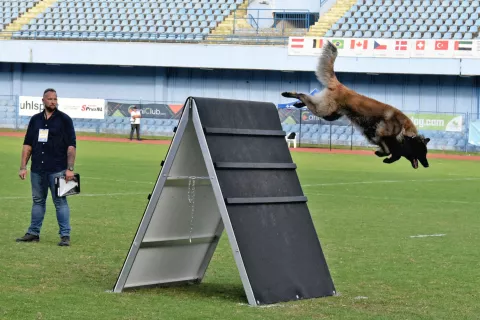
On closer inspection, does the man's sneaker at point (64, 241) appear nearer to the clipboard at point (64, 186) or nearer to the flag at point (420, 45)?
the clipboard at point (64, 186)

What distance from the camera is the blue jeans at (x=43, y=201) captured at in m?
13.1

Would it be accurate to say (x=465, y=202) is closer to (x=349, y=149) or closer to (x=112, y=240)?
(x=112, y=240)

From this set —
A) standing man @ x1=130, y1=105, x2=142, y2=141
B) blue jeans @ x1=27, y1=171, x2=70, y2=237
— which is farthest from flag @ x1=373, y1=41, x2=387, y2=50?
blue jeans @ x1=27, y1=171, x2=70, y2=237

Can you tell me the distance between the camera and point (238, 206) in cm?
930

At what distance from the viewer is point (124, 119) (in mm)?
48062

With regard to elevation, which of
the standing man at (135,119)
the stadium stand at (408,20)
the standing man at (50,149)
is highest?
the stadium stand at (408,20)

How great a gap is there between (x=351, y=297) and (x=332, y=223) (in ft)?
23.1

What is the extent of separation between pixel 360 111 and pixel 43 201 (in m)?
7.26

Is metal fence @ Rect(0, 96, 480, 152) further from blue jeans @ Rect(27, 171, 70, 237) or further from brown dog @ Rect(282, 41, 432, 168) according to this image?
brown dog @ Rect(282, 41, 432, 168)

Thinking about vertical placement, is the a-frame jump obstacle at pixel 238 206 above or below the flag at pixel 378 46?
below

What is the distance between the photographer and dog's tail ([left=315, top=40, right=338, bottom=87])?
7543 millimetres

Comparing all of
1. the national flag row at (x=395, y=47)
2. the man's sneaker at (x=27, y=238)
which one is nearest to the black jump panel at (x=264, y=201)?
the man's sneaker at (x=27, y=238)

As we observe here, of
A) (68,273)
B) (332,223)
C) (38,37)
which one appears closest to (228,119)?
(68,273)

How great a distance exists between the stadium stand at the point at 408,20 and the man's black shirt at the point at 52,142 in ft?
108
